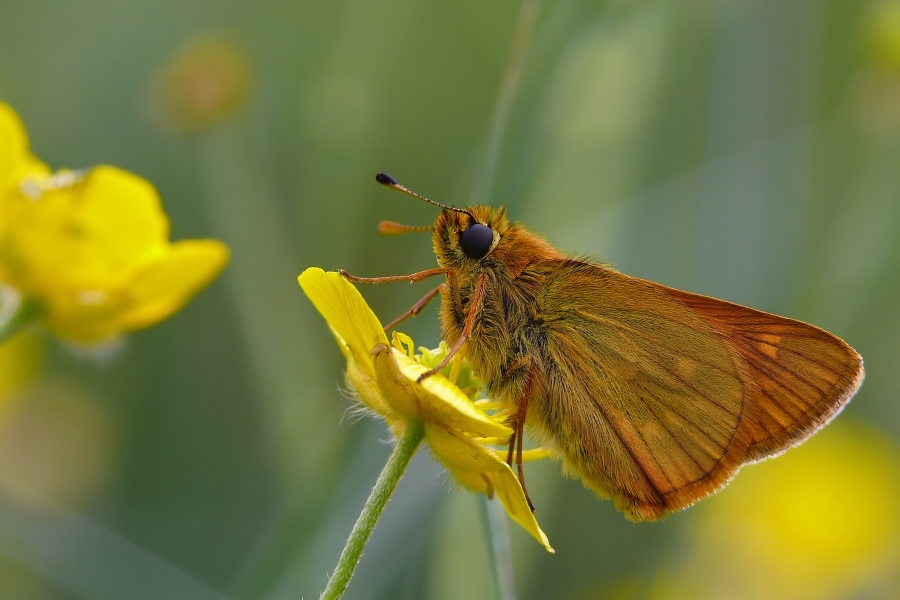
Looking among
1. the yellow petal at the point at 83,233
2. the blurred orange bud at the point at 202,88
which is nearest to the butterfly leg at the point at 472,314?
the yellow petal at the point at 83,233

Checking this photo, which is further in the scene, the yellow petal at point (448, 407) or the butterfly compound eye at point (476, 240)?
the butterfly compound eye at point (476, 240)

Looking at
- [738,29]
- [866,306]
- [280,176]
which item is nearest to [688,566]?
[866,306]

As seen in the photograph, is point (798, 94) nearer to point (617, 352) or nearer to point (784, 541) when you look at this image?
point (784, 541)

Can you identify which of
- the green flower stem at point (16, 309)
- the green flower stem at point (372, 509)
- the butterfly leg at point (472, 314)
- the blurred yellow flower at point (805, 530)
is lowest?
the blurred yellow flower at point (805, 530)

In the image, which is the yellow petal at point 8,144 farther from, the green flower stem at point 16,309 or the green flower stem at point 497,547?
the green flower stem at point 497,547

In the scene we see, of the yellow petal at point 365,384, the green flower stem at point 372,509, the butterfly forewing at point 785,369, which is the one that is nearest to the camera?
the green flower stem at point 372,509

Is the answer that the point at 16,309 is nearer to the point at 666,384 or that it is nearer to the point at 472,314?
the point at 472,314

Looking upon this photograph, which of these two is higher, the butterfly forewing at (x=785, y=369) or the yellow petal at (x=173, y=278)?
the butterfly forewing at (x=785, y=369)
